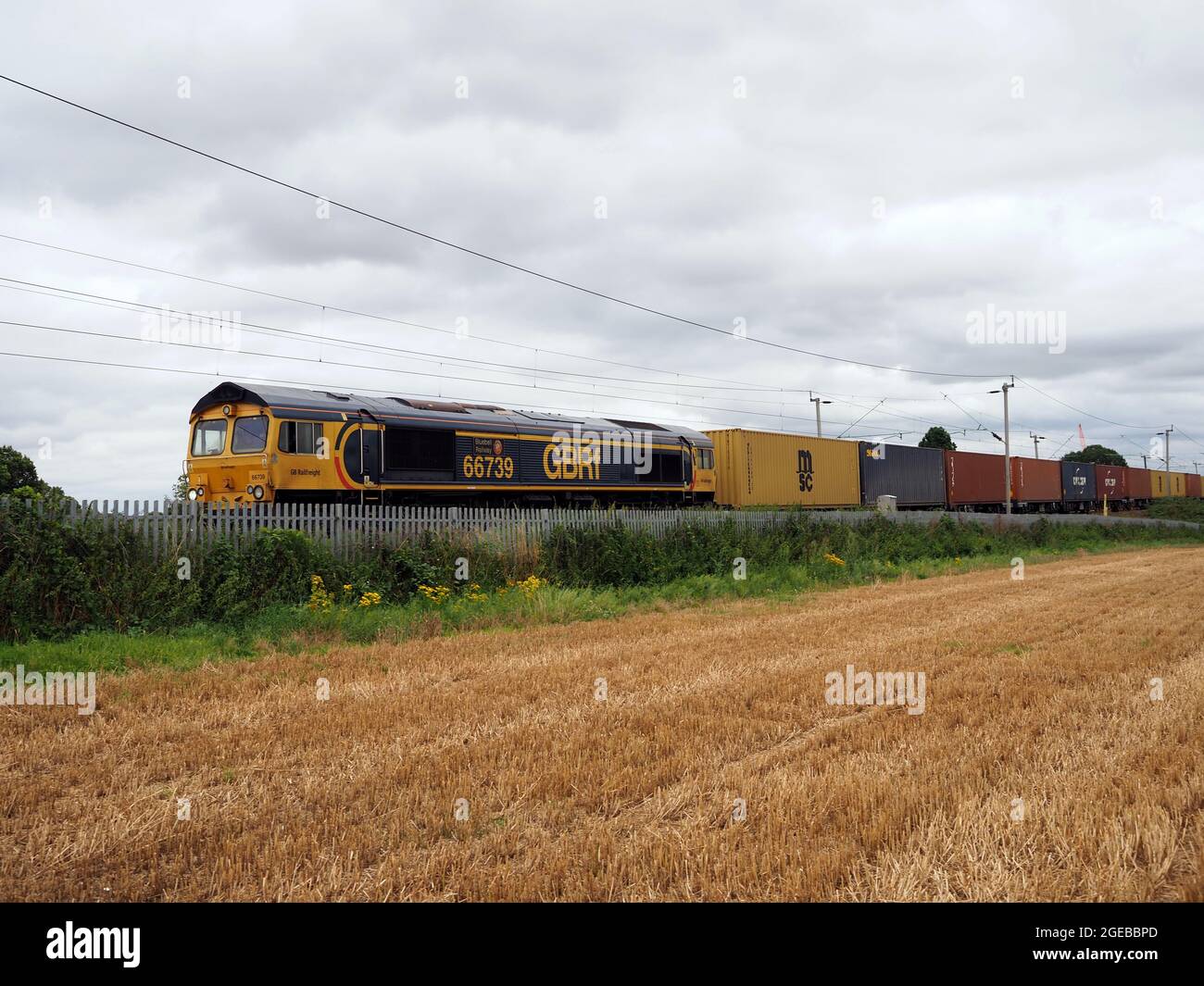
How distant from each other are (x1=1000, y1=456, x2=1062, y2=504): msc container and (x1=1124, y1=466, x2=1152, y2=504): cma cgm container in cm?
1412

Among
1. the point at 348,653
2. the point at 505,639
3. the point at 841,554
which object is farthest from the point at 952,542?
the point at 348,653

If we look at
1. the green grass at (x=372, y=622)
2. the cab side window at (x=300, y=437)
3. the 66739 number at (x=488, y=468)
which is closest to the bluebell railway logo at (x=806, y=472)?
the green grass at (x=372, y=622)

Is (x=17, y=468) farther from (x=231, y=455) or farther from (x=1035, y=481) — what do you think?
(x=1035, y=481)

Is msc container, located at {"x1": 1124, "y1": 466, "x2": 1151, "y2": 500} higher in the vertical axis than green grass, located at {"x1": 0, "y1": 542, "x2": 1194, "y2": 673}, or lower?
higher

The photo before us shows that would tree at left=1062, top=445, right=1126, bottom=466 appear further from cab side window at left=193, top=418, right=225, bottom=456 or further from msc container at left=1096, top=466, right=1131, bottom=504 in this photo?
cab side window at left=193, top=418, right=225, bottom=456

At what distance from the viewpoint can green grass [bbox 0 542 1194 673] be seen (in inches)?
368

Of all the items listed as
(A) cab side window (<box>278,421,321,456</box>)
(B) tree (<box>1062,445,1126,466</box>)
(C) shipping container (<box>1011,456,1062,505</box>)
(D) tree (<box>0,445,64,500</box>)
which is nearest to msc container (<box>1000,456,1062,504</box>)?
(C) shipping container (<box>1011,456,1062,505</box>)

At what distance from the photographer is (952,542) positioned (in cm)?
2942

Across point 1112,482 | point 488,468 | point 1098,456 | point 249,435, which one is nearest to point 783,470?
point 488,468

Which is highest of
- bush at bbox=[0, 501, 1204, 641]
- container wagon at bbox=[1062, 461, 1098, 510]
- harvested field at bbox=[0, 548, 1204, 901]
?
container wagon at bbox=[1062, 461, 1098, 510]

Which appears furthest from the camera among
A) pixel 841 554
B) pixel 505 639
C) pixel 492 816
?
pixel 841 554

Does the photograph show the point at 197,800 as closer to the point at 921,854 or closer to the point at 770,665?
the point at 921,854

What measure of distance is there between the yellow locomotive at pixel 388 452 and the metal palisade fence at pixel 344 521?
2123 millimetres

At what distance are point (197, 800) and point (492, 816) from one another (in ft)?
5.87
